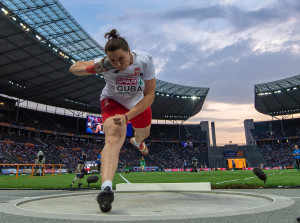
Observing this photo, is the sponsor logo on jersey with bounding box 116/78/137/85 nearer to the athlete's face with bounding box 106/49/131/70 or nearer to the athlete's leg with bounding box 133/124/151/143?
the athlete's face with bounding box 106/49/131/70

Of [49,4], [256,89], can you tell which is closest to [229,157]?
[256,89]

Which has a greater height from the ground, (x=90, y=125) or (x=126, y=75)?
(x=90, y=125)

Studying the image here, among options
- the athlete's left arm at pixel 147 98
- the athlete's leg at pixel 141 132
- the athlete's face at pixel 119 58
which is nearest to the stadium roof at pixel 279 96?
the athlete's leg at pixel 141 132

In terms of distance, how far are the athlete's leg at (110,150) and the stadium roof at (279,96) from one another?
45381 mm

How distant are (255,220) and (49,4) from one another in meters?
25.4

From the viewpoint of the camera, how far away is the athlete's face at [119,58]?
8.45 feet

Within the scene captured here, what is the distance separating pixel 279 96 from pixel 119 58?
163ft

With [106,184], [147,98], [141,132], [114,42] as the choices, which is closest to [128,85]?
[147,98]

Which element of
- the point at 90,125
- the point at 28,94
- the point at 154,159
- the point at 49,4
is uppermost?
the point at 49,4

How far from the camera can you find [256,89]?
1767 inches

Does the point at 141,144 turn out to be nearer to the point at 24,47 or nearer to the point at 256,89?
the point at 24,47

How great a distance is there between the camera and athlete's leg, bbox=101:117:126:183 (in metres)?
2.74

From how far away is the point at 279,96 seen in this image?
45469 mm

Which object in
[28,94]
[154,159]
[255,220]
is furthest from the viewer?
[154,159]
